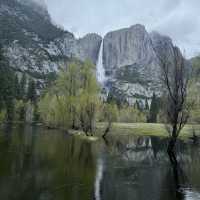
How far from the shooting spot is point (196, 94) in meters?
47.8

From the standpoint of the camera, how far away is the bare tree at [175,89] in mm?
38178

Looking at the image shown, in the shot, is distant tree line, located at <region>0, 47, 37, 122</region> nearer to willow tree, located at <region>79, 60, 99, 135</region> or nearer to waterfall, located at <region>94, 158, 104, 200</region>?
willow tree, located at <region>79, 60, 99, 135</region>

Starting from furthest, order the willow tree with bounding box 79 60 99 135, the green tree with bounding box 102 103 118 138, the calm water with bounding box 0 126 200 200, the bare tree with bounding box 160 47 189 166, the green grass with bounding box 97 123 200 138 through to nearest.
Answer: the green grass with bounding box 97 123 200 138, the green tree with bounding box 102 103 118 138, the willow tree with bounding box 79 60 99 135, the bare tree with bounding box 160 47 189 166, the calm water with bounding box 0 126 200 200

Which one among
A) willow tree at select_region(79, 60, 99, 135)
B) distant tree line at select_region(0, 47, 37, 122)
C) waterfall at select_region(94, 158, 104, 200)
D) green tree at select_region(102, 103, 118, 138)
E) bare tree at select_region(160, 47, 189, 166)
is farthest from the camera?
distant tree line at select_region(0, 47, 37, 122)

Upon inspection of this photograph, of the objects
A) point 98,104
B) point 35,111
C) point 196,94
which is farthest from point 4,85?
point 35,111

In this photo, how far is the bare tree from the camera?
38178 mm

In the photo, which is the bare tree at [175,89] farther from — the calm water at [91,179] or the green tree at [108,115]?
the green tree at [108,115]

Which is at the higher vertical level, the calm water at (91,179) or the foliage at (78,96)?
the foliage at (78,96)

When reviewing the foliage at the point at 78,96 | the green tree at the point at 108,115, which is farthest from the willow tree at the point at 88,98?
the green tree at the point at 108,115

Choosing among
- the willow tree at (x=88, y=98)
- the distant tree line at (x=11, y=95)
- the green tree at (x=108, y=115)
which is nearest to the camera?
the willow tree at (x=88, y=98)

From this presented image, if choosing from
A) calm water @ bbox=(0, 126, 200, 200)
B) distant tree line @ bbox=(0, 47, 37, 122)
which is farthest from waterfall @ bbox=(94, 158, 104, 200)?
distant tree line @ bbox=(0, 47, 37, 122)

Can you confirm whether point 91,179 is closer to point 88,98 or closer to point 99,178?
point 99,178

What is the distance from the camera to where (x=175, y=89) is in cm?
3862

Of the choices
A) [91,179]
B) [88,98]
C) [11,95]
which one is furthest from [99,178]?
[11,95]
